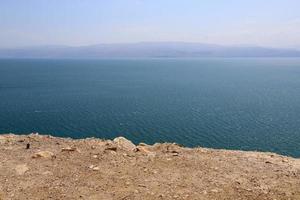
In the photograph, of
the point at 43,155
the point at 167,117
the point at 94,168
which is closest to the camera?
the point at 94,168

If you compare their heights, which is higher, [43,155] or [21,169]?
[43,155]

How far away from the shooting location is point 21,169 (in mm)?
20656

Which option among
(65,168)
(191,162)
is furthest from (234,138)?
(65,168)

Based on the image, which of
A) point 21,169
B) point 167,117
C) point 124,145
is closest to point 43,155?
point 21,169

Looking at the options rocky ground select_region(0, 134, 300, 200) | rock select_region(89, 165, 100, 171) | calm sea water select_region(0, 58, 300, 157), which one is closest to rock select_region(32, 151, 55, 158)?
rocky ground select_region(0, 134, 300, 200)

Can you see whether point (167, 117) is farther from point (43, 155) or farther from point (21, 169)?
point (21, 169)

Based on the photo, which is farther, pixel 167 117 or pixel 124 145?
pixel 167 117

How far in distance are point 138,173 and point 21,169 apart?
6620mm

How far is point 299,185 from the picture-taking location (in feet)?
61.6

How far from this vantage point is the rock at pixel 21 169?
20.3 meters

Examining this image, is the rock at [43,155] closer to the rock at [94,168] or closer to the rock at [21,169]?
the rock at [21,169]

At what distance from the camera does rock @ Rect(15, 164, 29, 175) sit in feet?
66.6

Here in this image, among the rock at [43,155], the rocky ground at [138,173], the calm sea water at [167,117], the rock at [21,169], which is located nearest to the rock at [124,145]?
the rocky ground at [138,173]

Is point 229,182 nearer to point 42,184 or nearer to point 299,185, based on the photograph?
point 299,185
